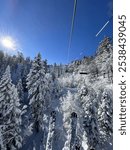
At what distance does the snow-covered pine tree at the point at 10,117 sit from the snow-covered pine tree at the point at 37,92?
6.75 m

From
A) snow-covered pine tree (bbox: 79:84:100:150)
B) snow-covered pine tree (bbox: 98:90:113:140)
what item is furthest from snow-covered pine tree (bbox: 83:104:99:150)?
snow-covered pine tree (bbox: 98:90:113:140)

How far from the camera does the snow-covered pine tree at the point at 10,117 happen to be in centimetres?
2835

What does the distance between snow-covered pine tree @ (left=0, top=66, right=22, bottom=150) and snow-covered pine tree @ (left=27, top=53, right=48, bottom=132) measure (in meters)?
6.75

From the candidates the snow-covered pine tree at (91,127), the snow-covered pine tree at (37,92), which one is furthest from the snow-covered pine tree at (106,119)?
the snow-covered pine tree at (37,92)

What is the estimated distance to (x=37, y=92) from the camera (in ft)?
128

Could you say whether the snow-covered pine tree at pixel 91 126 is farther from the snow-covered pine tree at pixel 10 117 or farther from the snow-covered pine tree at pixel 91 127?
the snow-covered pine tree at pixel 10 117

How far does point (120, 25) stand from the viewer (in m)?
3.78

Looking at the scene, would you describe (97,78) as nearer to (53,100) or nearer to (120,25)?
(53,100)

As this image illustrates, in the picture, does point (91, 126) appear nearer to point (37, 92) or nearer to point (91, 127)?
point (91, 127)

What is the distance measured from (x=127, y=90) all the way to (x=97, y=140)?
3467cm

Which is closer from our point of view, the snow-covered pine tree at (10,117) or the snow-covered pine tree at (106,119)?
the snow-covered pine tree at (10,117)

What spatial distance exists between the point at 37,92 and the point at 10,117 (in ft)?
33.7

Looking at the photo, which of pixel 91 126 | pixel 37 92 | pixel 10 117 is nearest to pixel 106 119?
pixel 91 126

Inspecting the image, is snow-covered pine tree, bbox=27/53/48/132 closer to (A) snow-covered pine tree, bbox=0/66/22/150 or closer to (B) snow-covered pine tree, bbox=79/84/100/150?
(A) snow-covered pine tree, bbox=0/66/22/150
